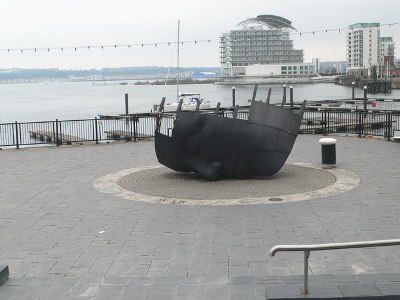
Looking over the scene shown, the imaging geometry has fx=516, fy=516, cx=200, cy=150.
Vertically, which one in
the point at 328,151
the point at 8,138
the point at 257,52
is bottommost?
the point at 8,138

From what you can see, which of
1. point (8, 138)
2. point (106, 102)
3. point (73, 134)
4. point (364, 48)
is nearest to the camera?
point (8, 138)

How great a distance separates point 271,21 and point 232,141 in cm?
12418

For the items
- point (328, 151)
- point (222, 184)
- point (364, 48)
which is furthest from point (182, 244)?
point (364, 48)

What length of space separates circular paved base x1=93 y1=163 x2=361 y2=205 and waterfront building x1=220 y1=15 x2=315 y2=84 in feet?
391

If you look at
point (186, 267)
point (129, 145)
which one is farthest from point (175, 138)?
point (129, 145)

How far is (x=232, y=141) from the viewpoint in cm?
1292

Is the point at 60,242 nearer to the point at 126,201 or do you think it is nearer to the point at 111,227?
the point at 111,227

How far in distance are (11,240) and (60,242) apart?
864 millimetres

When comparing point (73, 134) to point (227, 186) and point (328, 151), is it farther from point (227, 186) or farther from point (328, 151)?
point (227, 186)

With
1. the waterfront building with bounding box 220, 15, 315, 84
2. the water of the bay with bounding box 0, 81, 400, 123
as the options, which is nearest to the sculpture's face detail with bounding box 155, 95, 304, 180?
the water of the bay with bounding box 0, 81, 400, 123

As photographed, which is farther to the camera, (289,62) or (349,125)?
(289,62)

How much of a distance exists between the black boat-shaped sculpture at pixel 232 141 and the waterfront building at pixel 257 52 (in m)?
120

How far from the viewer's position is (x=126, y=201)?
11.3 meters

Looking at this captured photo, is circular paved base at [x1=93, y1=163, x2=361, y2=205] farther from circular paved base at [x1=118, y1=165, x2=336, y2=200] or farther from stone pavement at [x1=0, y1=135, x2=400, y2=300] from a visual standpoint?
stone pavement at [x1=0, y1=135, x2=400, y2=300]
